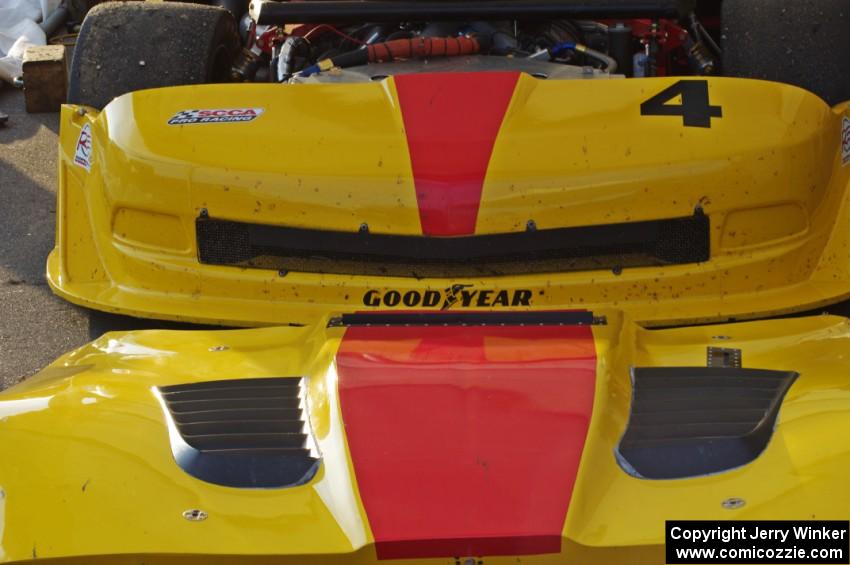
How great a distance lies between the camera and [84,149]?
4.17 m

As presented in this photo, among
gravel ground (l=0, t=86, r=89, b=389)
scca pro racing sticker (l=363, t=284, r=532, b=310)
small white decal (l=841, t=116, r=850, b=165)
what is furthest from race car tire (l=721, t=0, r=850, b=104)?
gravel ground (l=0, t=86, r=89, b=389)

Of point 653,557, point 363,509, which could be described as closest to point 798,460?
point 653,557

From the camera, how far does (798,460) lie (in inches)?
101

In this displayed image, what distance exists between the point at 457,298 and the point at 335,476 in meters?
1.10

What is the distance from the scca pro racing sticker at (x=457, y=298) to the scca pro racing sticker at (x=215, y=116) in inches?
27.7

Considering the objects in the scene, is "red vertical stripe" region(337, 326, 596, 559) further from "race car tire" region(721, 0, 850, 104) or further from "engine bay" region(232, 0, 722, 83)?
"race car tire" region(721, 0, 850, 104)

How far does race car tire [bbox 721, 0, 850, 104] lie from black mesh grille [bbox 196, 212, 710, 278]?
119cm

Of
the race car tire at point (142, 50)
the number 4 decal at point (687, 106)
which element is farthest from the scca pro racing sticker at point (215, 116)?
the number 4 decal at point (687, 106)

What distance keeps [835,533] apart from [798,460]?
21 cm

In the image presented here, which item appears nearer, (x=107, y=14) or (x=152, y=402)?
(x=152, y=402)

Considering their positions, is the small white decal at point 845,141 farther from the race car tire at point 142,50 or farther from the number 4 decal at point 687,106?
the race car tire at point 142,50

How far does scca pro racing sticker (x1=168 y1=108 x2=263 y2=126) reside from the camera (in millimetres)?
3875

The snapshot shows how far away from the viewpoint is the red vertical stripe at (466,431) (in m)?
2.39

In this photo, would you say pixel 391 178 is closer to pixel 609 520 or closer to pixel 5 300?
pixel 609 520
